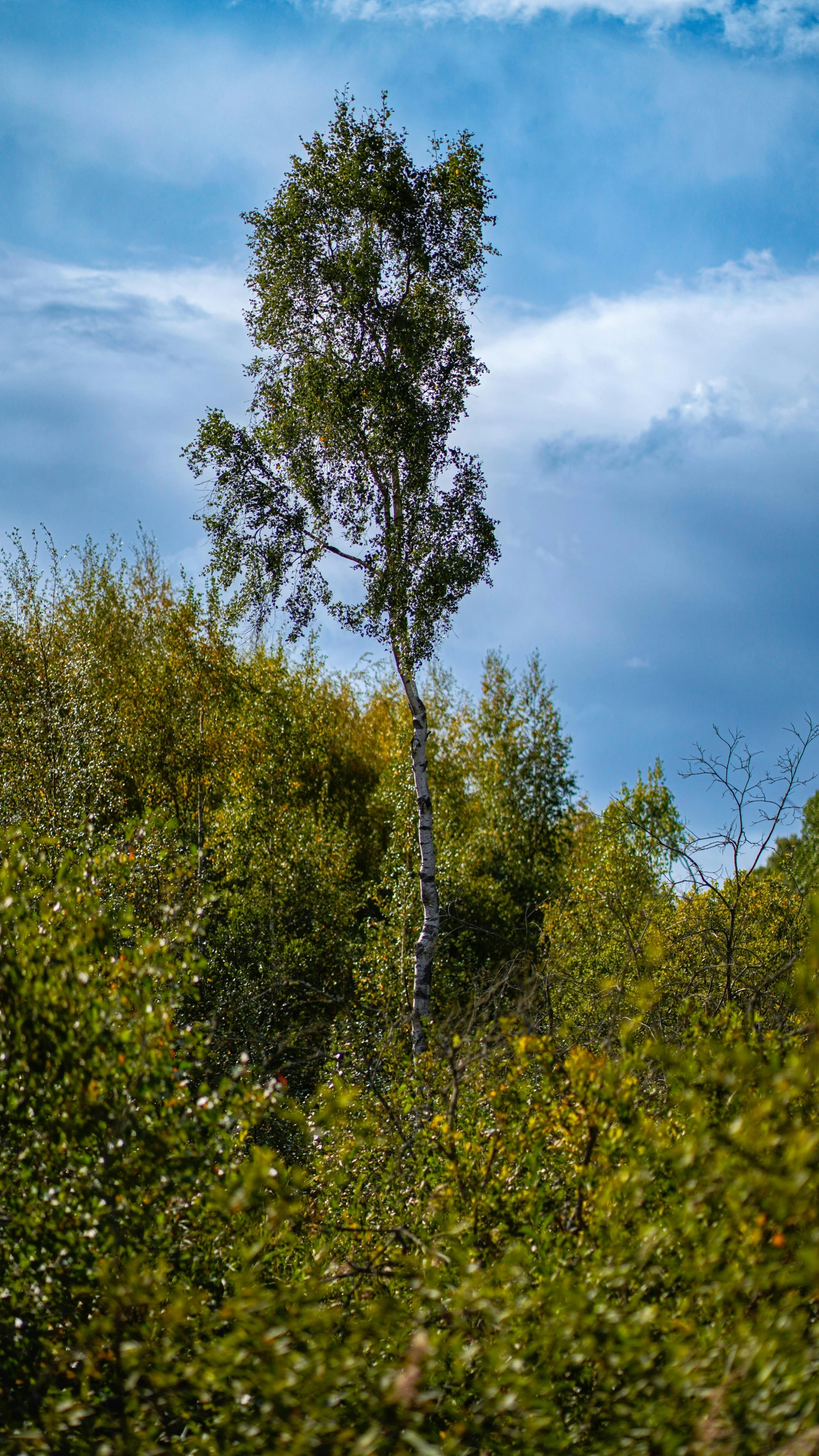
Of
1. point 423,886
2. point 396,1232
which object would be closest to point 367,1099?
point 396,1232

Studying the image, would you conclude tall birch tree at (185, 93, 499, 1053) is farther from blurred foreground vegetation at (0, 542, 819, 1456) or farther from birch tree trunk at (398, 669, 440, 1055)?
blurred foreground vegetation at (0, 542, 819, 1456)

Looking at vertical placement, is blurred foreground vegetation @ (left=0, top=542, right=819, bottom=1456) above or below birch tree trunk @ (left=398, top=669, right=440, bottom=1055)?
below

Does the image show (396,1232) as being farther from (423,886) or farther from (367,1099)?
(423,886)

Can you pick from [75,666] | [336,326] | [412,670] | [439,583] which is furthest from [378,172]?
[75,666]

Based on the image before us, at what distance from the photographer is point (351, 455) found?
1517cm

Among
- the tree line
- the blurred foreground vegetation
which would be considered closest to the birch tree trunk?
the tree line

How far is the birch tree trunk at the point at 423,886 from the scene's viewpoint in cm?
1388

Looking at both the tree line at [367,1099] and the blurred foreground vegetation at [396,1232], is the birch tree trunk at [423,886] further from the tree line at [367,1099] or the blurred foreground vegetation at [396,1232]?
the blurred foreground vegetation at [396,1232]

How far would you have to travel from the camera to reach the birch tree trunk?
13875 millimetres

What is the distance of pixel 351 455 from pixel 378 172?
4924 mm

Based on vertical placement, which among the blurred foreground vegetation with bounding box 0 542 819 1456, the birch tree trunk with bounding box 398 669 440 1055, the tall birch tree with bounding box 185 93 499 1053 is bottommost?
the blurred foreground vegetation with bounding box 0 542 819 1456

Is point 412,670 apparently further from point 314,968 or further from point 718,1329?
point 718,1329

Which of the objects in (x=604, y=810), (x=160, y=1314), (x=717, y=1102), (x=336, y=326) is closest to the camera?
(x=160, y=1314)

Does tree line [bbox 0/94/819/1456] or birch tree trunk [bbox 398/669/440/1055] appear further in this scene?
birch tree trunk [bbox 398/669/440/1055]
